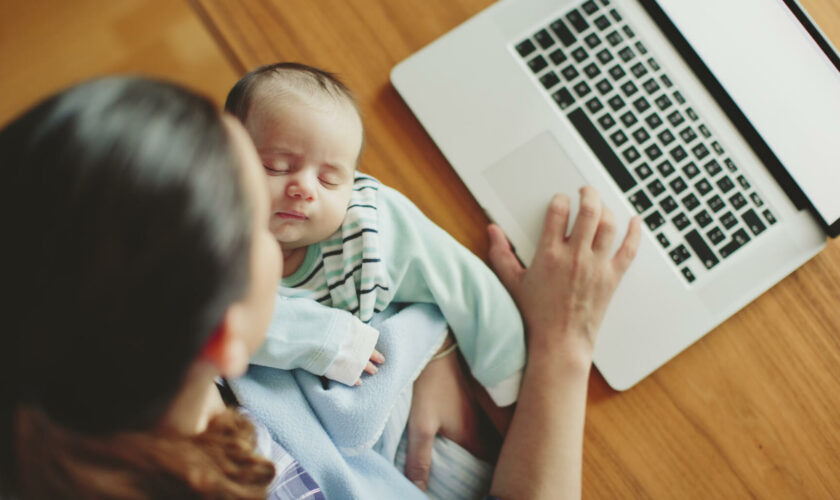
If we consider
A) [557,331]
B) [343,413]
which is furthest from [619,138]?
[343,413]

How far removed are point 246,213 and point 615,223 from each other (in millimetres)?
497

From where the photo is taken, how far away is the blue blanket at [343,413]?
25.1 inches

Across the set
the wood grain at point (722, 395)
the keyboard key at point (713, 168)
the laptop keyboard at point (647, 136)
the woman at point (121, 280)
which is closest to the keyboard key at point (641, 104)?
the laptop keyboard at point (647, 136)

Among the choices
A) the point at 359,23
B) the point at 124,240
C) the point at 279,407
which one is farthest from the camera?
the point at 359,23

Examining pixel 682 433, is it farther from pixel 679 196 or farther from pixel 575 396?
pixel 679 196

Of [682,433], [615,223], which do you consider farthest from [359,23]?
[682,433]

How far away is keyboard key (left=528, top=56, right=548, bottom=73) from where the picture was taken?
72 cm

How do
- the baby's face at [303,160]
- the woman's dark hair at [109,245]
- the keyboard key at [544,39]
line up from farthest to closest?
1. the keyboard key at [544,39]
2. the baby's face at [303,160]
3. the woman's dark hair at [109,245]

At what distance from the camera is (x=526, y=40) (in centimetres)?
73

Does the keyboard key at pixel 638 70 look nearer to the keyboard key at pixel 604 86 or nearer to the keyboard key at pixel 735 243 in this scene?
the keyboard key at pixel 604 86

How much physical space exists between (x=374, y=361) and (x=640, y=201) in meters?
0.38

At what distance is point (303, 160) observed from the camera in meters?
0.64

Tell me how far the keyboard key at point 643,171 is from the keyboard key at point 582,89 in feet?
0.38

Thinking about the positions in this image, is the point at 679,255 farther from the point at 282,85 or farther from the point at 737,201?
the point at 282,85
